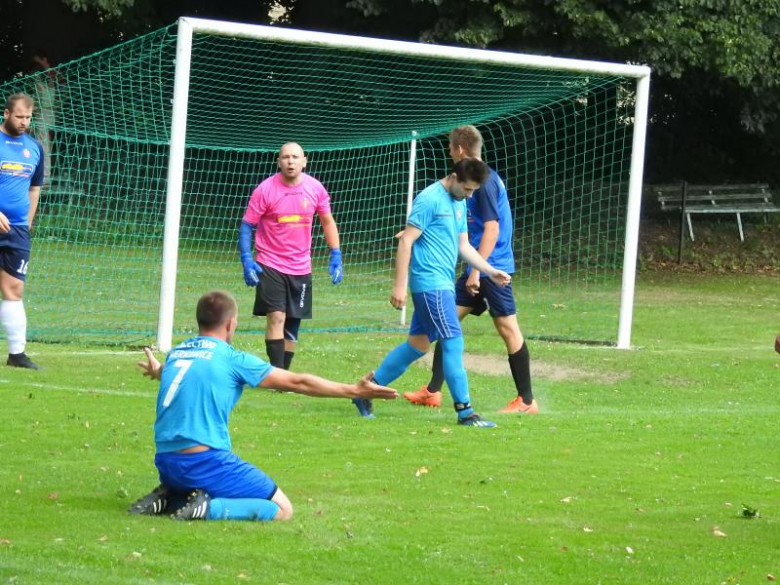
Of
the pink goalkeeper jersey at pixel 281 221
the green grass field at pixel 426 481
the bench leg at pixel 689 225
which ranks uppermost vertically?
the bench leg at pixel 689 225

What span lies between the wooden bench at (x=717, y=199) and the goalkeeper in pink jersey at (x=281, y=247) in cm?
1563

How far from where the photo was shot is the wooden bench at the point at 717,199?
83.2 feet

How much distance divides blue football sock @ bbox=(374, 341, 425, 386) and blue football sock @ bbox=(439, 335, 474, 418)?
0.30 meters

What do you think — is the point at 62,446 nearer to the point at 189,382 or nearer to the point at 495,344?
the point at 189,382

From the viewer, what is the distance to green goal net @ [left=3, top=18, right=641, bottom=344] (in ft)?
49.4

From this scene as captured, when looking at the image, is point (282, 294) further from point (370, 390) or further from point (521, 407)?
point (370, 390)

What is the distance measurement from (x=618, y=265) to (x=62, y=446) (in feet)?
47.5

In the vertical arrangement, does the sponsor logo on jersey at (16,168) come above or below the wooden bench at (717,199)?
below

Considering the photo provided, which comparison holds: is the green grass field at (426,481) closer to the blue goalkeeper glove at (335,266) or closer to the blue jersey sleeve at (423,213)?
the blue goalkeeper glove at (335,266)

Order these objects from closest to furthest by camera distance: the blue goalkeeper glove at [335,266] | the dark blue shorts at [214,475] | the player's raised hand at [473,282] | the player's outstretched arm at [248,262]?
the dark blue shorts at [214,475], the player's raised hand at [473,282], the player's outstretched arm at [248,262], the blue goalkeeper glove at [335,266]

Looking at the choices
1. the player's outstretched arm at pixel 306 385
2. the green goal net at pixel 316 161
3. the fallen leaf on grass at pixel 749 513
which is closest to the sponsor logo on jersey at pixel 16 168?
the green goal net at pixel 316 161

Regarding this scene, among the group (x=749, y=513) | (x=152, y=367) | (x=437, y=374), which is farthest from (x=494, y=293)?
(x=152, y=367)

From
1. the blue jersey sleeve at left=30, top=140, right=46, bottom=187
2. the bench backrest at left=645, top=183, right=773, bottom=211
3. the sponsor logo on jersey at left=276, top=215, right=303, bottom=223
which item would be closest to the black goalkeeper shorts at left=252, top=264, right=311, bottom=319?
the sponsor logo on jersey at left=276, top=215, right=303, bottom=223

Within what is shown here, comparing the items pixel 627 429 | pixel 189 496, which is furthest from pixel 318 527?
pixel 627 429
